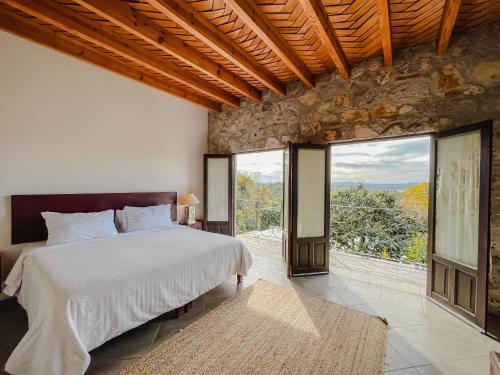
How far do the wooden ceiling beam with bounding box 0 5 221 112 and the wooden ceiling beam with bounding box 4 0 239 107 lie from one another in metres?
0.34

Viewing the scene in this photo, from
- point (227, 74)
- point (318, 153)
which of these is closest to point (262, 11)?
point (227, 74)

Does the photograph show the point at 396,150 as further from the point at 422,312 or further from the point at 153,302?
the point at 153,302

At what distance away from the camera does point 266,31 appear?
2.32 m

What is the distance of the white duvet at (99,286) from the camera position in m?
1.42

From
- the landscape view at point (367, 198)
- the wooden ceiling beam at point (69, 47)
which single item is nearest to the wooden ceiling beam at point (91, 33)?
the wooden ceiling beam at point (69, 47)

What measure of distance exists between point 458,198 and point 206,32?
322 cm

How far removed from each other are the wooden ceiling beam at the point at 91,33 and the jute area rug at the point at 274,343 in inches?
122

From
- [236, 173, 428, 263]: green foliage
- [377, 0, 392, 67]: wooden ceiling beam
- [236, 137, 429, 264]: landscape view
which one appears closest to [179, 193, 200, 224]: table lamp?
[236, 137, 429, 264]: landscape view

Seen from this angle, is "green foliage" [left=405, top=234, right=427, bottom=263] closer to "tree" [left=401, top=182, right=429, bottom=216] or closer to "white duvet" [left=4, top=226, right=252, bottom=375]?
"tree" [left=401, top=182, right=429, bottom=216]

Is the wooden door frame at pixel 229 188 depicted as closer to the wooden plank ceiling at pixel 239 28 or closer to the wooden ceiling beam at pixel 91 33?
the wooden ceiling beam at pixel 91 33

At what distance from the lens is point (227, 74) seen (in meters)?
3.43

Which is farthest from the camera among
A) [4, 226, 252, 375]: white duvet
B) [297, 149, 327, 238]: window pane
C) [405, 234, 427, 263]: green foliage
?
[405, 234, 427, 263]: green foliage

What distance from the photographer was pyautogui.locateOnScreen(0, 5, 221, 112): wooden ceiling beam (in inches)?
93.0

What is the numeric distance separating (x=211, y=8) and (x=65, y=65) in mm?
2212
